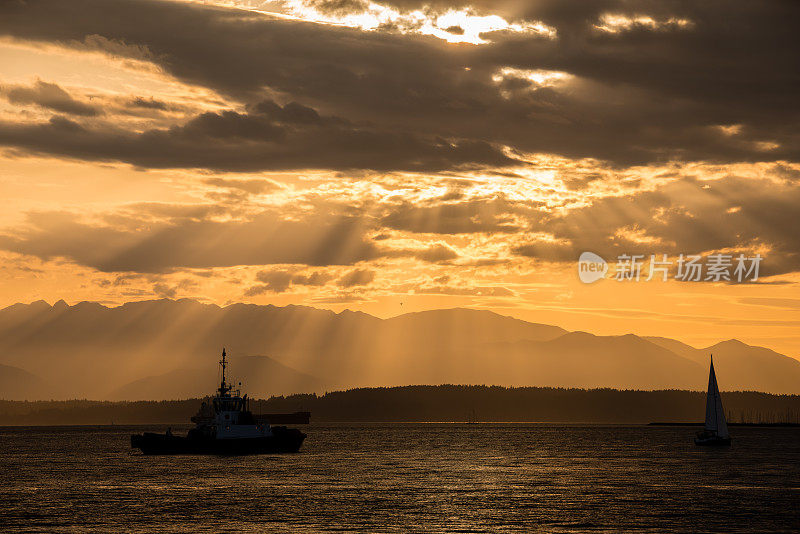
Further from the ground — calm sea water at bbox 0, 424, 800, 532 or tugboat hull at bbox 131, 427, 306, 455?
calm sea water at bbox 0, 424, 800, 532

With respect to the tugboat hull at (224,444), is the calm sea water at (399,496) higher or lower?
higher

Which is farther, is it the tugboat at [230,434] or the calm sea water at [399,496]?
the tugboat at [230,434]

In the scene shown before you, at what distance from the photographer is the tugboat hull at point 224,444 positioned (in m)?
A: 178

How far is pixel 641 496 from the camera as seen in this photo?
10656 centimetres

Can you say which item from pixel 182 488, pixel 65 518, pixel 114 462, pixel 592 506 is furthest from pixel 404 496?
pixel 114 462

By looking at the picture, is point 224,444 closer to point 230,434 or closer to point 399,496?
point 230,434

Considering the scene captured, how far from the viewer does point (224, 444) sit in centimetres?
17962

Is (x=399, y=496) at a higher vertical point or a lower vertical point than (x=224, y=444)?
higher

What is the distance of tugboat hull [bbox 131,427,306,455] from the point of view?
583 ft

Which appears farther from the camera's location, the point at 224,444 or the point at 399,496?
the point at 224,444

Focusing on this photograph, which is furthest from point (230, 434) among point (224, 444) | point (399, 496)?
point (399, 496)

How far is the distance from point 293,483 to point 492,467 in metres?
47.3

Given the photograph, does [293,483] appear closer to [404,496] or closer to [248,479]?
[248,479]

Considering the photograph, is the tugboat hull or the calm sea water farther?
the tugboat hull
